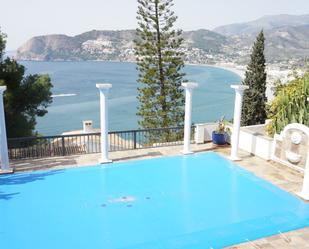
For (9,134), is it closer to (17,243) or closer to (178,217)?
(17,243)

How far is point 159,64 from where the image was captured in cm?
1792

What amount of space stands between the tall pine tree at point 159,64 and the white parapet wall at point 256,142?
25.1ft

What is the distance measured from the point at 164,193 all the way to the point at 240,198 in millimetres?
1824

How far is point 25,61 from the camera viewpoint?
133 meters

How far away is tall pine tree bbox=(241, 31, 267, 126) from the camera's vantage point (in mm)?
17203

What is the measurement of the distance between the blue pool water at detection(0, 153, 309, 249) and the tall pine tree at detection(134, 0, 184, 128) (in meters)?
9.14

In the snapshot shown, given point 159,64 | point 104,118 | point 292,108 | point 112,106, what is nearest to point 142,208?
point 104,118

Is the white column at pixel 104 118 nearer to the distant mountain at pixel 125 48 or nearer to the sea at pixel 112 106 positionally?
the sea at pixel 112 106

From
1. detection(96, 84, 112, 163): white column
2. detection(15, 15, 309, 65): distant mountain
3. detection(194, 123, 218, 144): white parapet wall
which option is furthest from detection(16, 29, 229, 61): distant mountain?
detection(96, 84, 112, 163): white column

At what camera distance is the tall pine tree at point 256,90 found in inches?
677

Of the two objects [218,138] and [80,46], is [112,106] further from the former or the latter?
[80,46]

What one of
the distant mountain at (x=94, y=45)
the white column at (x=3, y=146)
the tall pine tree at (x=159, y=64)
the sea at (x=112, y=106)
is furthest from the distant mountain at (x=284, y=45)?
the white column at (x=3, y=146)

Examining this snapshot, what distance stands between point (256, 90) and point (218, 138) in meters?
7.91

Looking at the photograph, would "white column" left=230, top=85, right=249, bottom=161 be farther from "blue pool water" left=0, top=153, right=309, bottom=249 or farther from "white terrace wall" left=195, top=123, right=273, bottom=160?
"white terrace wall" left=195, top=123, right=273, bottom=160
